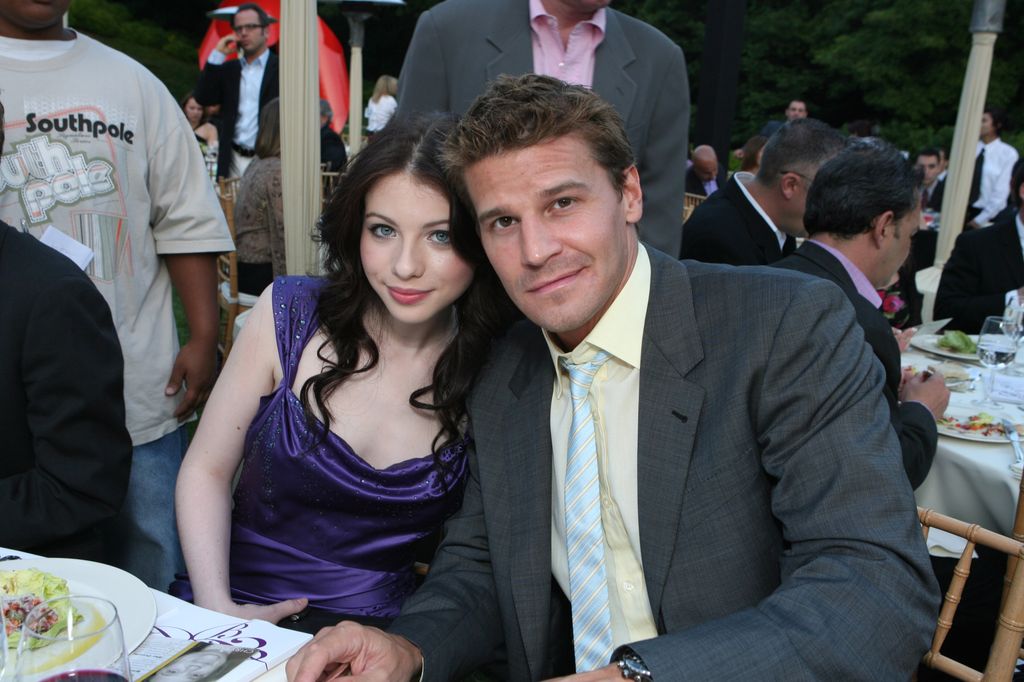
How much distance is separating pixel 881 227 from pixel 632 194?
1639mm

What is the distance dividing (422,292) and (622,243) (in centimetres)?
48

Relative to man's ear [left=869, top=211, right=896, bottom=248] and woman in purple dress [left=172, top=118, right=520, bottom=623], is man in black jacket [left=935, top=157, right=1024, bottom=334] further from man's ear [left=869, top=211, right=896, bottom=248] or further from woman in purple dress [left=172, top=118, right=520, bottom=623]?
woman in purple dress [left=172, top=118, right=520, bottom=623]

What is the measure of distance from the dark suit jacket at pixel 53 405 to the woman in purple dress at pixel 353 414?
0.22 m

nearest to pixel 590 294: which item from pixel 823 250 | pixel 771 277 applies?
pixel 771 277

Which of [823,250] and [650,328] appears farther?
[823,250]

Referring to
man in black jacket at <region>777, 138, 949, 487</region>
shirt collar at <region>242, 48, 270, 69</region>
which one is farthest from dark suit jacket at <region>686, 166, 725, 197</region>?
man in black jacket at <region>777, 138, 949, 487</region>

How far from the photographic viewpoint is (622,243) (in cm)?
172

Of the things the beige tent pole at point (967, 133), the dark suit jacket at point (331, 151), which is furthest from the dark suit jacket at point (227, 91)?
the beige tent pole at point (967, 133)

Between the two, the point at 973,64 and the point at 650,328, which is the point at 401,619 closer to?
the point at 650,328

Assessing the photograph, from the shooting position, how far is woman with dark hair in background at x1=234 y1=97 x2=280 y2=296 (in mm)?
4910

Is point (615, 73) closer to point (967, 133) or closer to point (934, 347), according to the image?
point (934, 347)

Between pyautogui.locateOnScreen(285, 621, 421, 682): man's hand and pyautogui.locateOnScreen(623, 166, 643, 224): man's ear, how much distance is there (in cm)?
90

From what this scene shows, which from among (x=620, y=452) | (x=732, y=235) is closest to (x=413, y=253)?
(x=620, y=452)

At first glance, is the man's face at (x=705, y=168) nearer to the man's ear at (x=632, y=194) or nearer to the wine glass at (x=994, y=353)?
the wine glass at (x=994, y=353)
